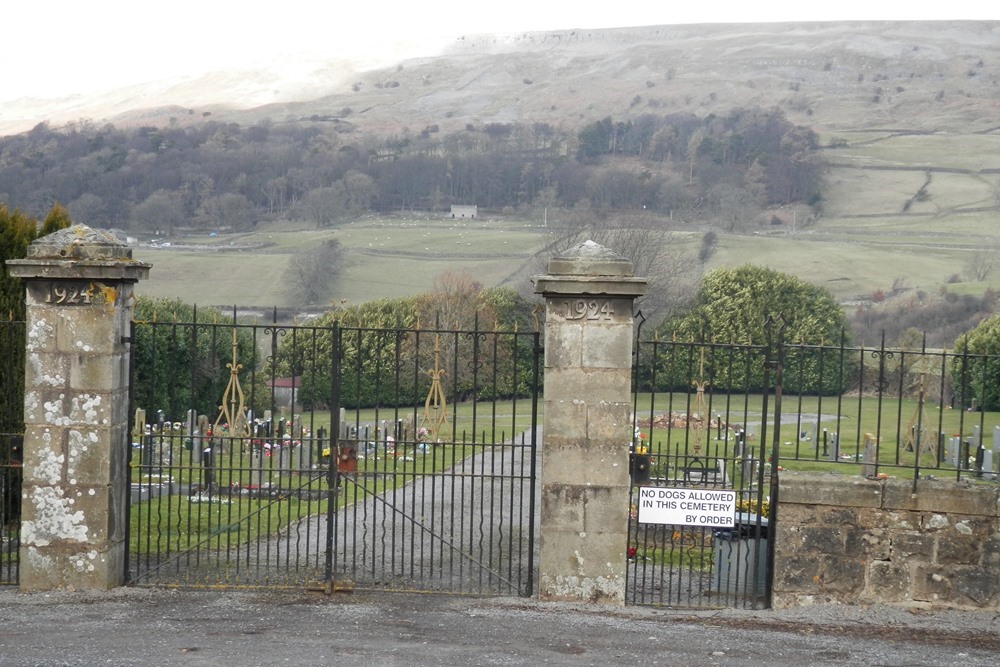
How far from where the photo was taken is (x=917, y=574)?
9.55 meters

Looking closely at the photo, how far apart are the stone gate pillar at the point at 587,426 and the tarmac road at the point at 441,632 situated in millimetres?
402

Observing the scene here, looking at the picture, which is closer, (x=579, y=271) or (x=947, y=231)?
(x=579, y=271)

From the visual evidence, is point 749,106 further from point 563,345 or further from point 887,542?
point 563,345

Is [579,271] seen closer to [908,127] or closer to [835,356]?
[835,356]

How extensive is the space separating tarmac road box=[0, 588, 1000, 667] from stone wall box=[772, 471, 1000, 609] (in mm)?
158

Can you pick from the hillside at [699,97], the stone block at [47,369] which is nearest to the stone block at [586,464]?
the stone block at [47,369]

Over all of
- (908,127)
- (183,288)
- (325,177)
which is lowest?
(183,288)

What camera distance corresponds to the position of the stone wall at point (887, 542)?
31.1ft

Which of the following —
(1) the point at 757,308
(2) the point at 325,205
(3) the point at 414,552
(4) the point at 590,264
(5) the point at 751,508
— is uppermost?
(2) the point at 325,205

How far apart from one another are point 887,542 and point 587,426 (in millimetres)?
2591

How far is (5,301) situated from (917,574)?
9.32m

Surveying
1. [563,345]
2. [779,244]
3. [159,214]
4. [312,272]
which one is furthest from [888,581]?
[159,214]

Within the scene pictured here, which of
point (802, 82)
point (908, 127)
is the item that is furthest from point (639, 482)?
point (802, 82)

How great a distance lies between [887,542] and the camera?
9.57m
